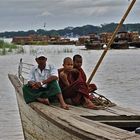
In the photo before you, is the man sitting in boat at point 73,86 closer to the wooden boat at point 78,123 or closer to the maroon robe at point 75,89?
the maroon robe at point 75,89

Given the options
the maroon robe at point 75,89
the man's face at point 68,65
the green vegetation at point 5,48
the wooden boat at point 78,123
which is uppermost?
the man's face at point 68,65

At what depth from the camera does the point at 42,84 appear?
9102 mm

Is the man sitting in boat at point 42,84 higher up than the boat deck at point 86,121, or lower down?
higher up

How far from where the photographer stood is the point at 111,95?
21344 millimetres

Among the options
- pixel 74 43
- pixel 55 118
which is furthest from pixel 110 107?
pixel 74 43

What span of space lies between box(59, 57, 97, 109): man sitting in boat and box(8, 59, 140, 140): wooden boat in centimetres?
25

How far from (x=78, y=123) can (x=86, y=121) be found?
0.93 feet

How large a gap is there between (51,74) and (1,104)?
9.52 m

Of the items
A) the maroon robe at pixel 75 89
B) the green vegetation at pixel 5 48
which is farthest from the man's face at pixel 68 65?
the green vegetation at pixel 5 48

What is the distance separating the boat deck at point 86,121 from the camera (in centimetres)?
657

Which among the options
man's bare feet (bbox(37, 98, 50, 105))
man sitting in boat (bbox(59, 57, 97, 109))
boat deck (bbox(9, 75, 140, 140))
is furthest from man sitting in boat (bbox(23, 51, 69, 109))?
man sitting in boat (bbox(59, 57, 97, 109))

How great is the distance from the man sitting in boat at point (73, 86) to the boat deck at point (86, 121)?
280 mm

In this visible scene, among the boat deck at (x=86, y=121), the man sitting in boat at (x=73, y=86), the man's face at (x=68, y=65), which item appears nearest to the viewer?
the boat deck at (x=86, y=121)

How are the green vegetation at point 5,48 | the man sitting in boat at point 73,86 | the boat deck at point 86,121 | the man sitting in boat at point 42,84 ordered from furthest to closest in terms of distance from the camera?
the green vegetation at point 5,48 → the man sitting in boat at point 73,86 → the man sitting in boat at point 42,84 → the boat deck at point 86,121
